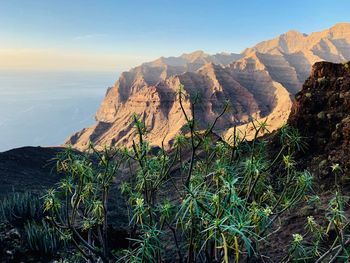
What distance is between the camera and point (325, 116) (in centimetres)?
1251

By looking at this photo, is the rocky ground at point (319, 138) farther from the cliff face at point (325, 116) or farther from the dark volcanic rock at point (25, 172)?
the dark volcanic rock at point (25, 172)

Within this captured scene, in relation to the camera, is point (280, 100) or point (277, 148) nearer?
point (277, 148)

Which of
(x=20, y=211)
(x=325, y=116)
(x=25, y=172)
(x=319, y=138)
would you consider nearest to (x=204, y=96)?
(x=25, y=172)

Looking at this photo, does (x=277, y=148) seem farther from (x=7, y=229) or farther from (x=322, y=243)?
(x=7, y=229)

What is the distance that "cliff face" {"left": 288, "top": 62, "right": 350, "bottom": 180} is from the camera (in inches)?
434

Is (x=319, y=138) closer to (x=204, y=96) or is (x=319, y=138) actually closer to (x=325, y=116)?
(x=325, y=116)

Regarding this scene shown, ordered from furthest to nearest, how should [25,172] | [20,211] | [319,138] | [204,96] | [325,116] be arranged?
[204,96] → [25,172] → [20,211] → [325,116] → [319,138]

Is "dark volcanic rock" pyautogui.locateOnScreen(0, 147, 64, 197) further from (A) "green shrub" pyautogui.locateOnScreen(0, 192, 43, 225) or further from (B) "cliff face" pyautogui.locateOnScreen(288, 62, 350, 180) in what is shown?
(B) "cliff face" pyautogui.locateOnScreen(288, 62, 350, 180)

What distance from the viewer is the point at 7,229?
38.1ft

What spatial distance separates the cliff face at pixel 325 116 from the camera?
11.0 m

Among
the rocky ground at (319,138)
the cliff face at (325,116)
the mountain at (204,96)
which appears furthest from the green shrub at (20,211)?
the mountain at (204,96)

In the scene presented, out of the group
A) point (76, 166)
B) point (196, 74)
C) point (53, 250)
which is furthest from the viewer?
point (196, 74)

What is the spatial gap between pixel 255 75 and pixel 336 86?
14872cm

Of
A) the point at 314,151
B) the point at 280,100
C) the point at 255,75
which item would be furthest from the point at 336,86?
the point at 255,75
